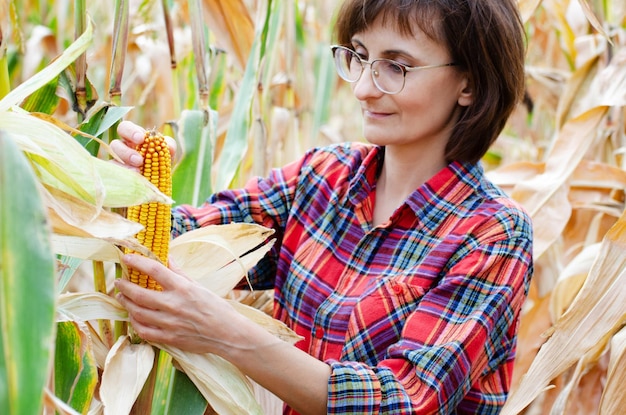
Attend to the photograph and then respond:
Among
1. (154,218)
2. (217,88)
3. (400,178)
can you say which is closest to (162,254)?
(154,218)

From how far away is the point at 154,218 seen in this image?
881mm

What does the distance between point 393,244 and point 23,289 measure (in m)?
0.77

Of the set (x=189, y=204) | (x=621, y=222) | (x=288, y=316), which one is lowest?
(x=288, y=316)

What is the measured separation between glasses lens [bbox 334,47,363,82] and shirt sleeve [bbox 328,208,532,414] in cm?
32

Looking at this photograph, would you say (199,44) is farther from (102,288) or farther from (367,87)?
(102,288)

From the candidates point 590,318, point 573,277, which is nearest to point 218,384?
point 590,318

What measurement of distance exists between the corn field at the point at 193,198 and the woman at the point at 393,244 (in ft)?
0.21

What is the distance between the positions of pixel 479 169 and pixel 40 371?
90 centimetres

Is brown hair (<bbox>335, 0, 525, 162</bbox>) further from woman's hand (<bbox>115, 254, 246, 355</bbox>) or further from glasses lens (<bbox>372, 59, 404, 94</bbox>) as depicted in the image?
woman's hand (<bbox>115, 254, 246, 355</bbox>)

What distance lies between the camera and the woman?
3.19 feet

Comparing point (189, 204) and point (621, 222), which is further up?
point (621, 222)

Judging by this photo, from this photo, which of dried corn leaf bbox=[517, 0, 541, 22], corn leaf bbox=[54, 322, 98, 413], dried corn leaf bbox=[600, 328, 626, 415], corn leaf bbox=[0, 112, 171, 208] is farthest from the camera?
dried corn leaf bbox=[517, 0, 541, 22]

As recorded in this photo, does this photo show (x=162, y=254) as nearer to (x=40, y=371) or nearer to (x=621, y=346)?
(x=40, y=371)

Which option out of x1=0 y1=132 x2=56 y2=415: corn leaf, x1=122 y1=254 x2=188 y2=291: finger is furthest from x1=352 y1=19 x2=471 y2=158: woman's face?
x1=0 y1=132 x2=56 y2=415: corn leaf
